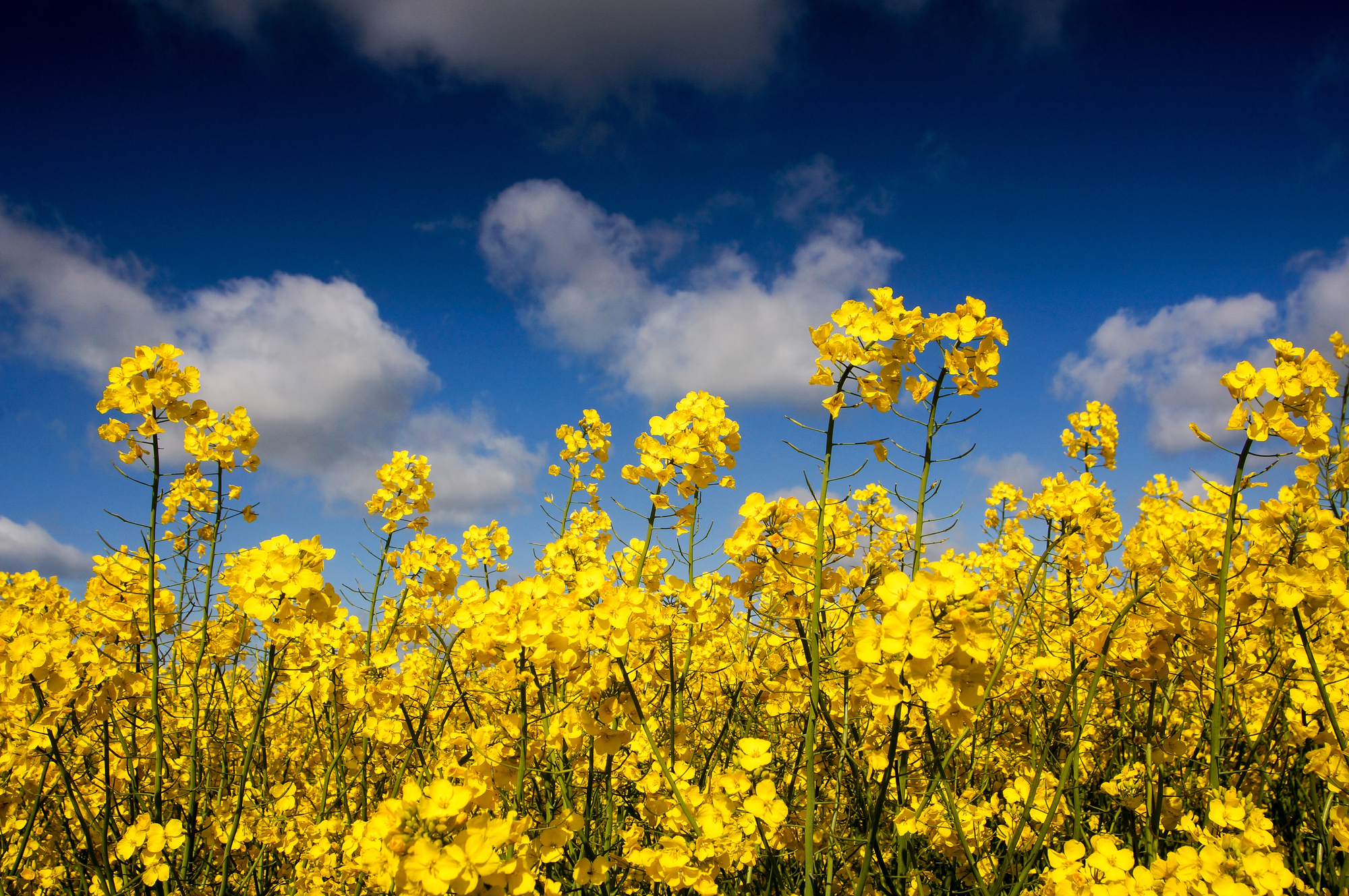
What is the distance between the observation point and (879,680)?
1.76 meters

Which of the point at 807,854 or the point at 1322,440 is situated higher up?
the point at 1322,440

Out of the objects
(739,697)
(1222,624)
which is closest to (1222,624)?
(1222,624)

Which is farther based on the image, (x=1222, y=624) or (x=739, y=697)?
(x=739, y=697)

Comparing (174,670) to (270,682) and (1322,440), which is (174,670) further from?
(1322,440)

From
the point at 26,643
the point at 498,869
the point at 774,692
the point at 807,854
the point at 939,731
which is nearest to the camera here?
the point at 498,869

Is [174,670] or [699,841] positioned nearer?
[699,841]

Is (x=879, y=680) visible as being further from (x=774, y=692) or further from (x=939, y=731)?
(x=939, y=731)

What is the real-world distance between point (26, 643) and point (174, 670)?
64.1 inches

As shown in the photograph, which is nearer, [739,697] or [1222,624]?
[1222,624]

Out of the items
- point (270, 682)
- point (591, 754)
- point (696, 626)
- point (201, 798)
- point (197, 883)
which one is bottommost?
point (197, 883)

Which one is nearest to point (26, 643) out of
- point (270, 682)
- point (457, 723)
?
point (270, 682)

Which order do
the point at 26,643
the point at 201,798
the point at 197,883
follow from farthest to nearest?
the point at 201,798
the point at 197,883
the point at 26,643

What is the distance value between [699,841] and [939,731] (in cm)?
156

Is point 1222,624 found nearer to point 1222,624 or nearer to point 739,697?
point 1222,624
